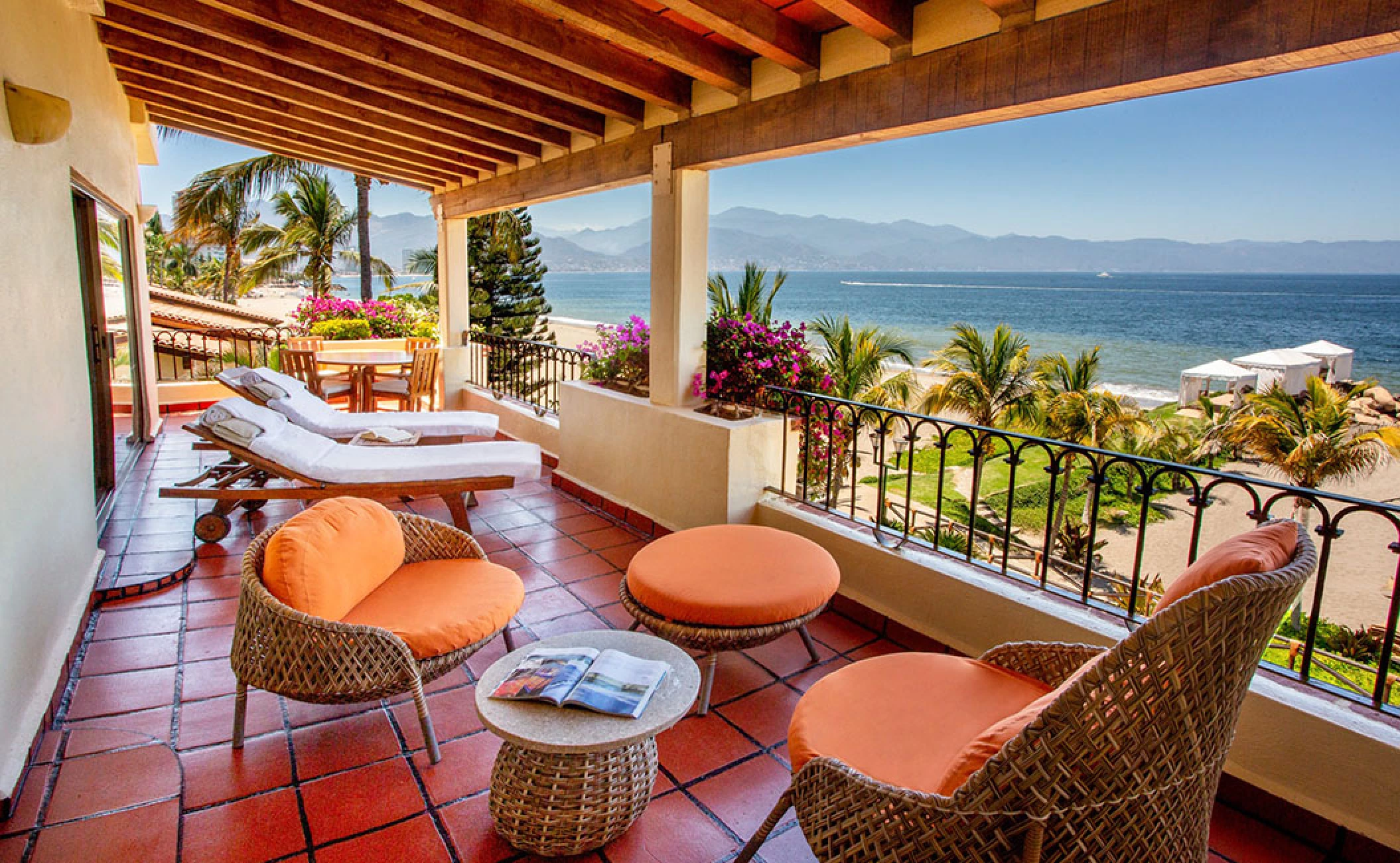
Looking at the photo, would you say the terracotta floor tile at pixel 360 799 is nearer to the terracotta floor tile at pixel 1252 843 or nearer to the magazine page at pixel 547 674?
the magazine page at pixel 547 674

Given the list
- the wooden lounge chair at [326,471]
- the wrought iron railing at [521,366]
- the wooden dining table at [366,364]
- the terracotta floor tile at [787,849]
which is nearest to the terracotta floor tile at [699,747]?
the terracotta floor tile at [787,849]

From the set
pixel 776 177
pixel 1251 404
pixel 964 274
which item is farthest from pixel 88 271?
pixel 964 274

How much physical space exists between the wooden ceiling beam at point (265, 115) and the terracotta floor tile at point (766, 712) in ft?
17.2

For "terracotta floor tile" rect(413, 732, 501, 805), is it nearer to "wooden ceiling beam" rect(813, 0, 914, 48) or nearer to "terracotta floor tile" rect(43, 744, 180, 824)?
"terracotta floor tile" rect(43, 744, 180, 824)

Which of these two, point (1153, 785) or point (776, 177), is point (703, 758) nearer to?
point (1153, 785)

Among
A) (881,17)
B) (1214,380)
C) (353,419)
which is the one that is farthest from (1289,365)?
(353,419)

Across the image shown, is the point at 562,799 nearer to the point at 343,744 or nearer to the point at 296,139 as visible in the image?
the point at 343,744

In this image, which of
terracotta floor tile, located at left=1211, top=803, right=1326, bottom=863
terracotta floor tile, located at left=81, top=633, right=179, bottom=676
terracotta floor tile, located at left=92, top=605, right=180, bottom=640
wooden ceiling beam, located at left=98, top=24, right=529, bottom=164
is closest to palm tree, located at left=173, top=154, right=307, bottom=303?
wooden ceiling beam, located at left=98, top=24, right=529, bottom=164

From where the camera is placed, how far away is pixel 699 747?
8.40 feet

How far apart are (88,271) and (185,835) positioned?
15.2ft

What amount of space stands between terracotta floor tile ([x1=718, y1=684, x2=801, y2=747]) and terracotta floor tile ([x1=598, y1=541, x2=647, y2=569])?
1470 millimetres

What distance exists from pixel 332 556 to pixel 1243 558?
2513mm

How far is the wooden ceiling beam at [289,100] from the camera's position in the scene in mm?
4902

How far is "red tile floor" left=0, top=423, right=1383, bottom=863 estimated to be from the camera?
2055 millimetres
